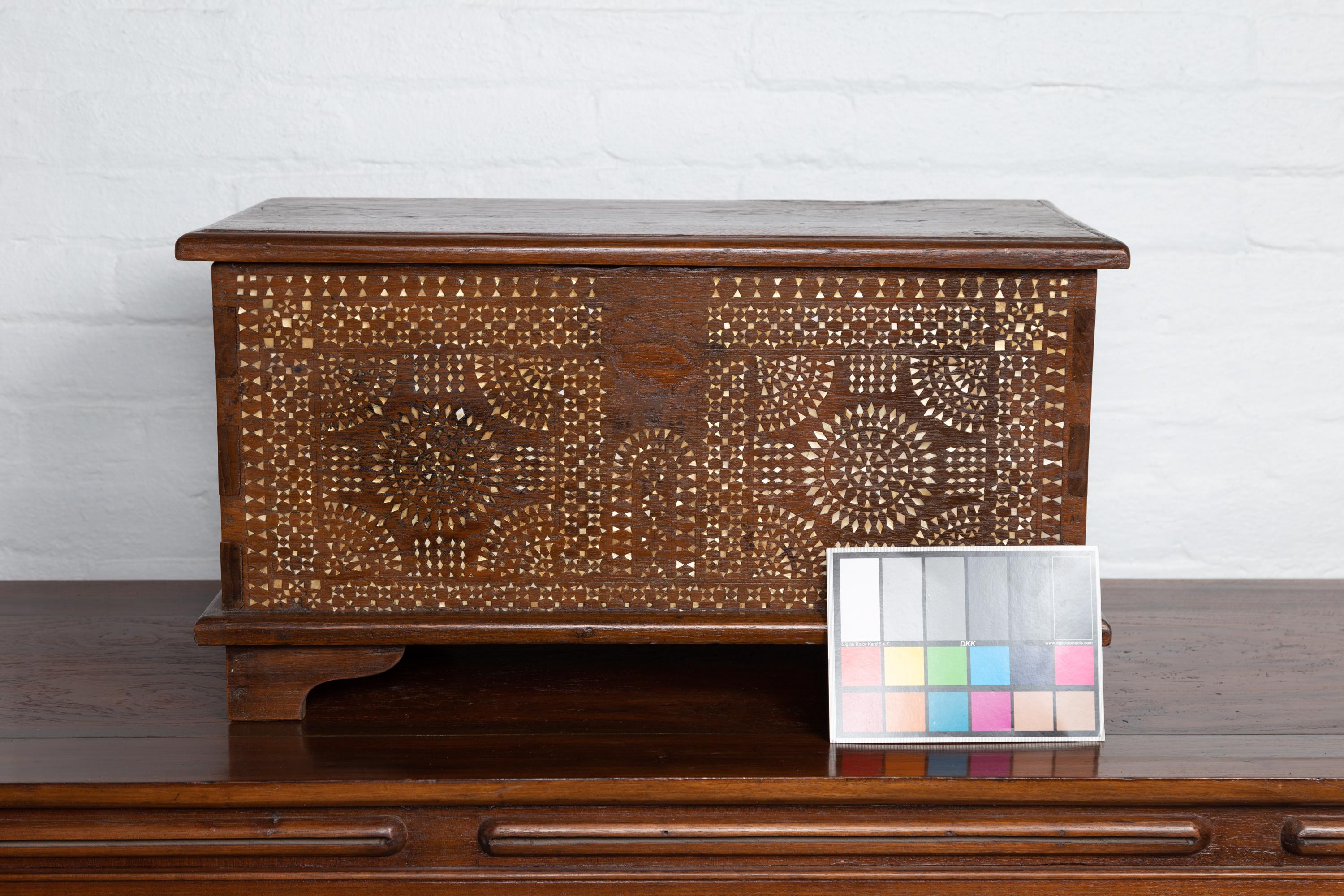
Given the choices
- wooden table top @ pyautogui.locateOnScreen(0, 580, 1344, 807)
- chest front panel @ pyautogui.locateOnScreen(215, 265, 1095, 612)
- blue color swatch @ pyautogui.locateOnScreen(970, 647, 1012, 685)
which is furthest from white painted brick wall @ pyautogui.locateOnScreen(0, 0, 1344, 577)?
blue color swatch @ pyautogui.locateOnScreen(970, 647, 1012, 685)

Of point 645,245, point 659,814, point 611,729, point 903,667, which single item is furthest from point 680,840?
point 645,245

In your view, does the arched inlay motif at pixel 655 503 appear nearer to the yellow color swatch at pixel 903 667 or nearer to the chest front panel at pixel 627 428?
the chest front panel at pixel 627 428

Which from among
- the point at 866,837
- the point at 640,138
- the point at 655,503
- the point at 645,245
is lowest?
the point at 866,837

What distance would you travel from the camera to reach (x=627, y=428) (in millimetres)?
973

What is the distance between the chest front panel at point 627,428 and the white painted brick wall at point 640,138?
0.47 m

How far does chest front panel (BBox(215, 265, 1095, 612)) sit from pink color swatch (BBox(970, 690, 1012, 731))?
0.13m

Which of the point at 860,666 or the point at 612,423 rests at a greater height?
the point at 612,423

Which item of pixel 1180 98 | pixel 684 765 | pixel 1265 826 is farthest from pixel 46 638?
pixel 1180 98

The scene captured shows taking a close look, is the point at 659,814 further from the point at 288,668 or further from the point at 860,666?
the point at 288,668

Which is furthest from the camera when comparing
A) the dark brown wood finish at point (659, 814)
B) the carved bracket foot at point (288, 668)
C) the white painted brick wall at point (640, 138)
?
the white painted brick wall at point (640, 138)

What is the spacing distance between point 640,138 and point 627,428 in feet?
1.74

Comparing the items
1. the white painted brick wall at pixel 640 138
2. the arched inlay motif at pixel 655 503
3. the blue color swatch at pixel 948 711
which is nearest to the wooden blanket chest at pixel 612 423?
the arched inlay motif at pixel 655 503

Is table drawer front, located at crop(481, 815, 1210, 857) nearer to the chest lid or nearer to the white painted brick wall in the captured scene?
the chest lid

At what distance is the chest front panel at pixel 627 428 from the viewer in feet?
3.12
